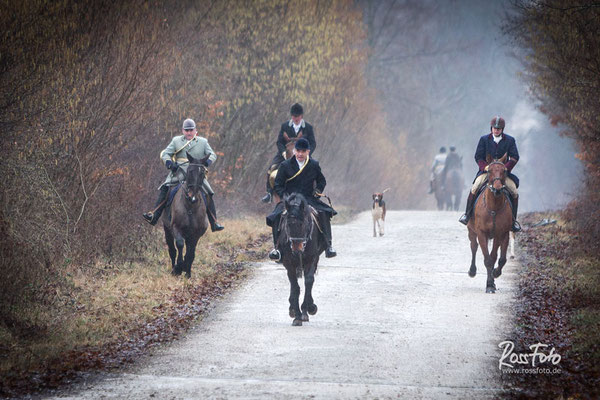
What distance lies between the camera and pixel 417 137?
5722 centimetres

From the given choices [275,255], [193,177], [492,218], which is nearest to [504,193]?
[492,218]

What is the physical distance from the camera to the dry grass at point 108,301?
9.64 metres

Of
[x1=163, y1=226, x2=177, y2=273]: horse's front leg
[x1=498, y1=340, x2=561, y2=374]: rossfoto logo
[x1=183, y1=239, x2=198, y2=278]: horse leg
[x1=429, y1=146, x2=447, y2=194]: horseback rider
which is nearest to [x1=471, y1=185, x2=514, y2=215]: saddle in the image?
[x1=498, y1=340, x2=561, y2=374]: rossfoto logo

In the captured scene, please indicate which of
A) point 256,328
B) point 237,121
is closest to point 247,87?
point 237,121

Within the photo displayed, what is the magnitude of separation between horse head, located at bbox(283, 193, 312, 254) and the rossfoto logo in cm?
272

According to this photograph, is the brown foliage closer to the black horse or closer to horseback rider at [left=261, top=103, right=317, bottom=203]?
horseback rider at [left=261, top=103, right=317, bottom=203]

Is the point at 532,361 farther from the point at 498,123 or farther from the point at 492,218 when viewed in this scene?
the point at 498,123

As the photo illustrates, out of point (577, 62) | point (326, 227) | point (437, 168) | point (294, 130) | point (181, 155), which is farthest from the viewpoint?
point (437, 168)

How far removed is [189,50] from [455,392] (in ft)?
46.5

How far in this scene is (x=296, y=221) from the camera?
1067cm

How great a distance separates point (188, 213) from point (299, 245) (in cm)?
401

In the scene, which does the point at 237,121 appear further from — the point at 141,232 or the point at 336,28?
the point at 141,232

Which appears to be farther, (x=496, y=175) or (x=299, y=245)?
(x=496, y=175)

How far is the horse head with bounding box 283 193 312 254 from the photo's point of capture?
35.0 ft
